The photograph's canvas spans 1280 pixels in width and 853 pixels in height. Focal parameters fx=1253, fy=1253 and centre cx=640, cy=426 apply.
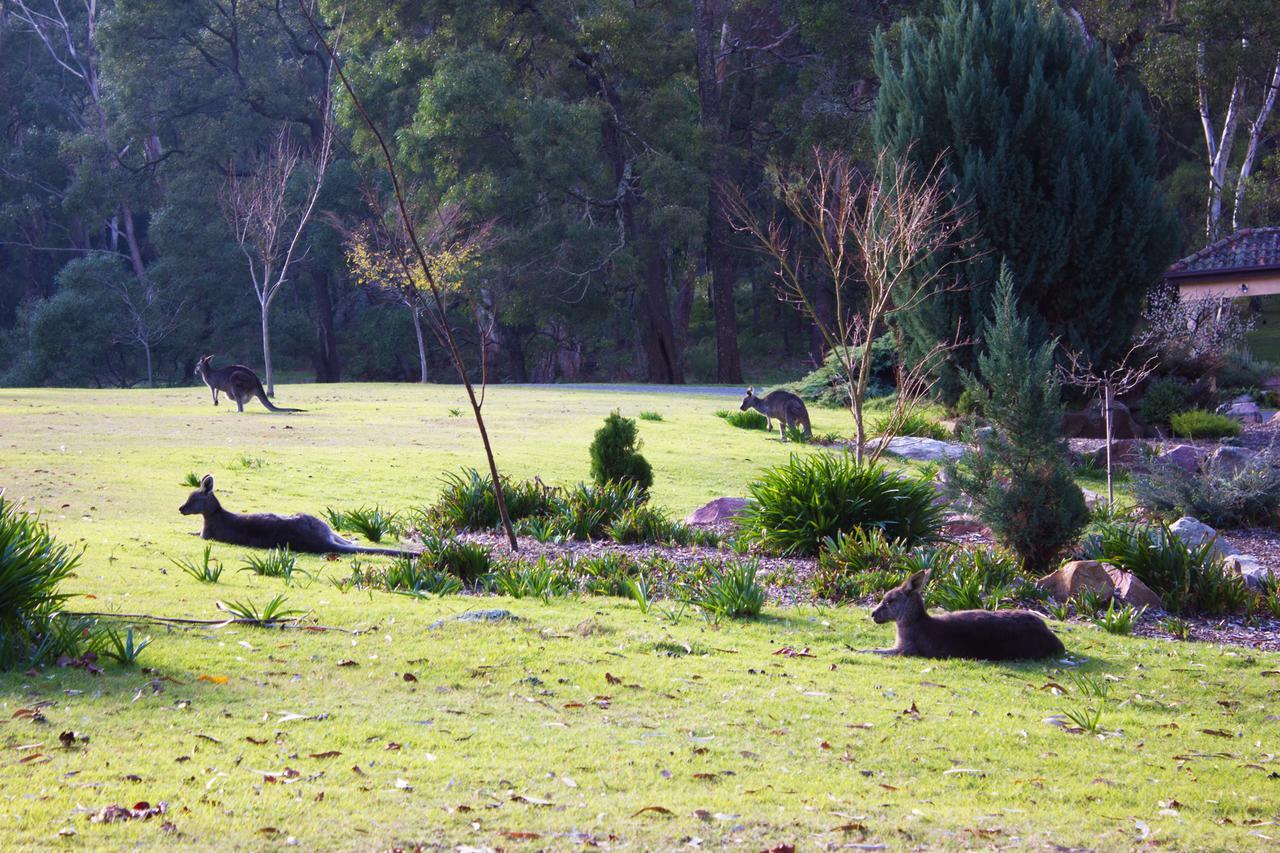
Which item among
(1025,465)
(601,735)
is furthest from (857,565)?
(601,735)

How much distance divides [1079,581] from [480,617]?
183 inches

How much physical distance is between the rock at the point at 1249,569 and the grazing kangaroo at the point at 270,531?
6.91 metres

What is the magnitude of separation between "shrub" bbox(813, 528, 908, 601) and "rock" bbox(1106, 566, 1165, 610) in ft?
5.38

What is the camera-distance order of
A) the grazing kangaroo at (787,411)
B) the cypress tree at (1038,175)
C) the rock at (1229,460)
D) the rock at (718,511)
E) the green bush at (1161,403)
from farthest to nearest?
the green bush at (1161,403), the cypress tree at (1038,175), the grazing kangaroo at (787,411), the rock at (1229,460), the rock at (718,511)

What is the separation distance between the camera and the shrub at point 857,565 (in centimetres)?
977

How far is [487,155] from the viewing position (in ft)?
135

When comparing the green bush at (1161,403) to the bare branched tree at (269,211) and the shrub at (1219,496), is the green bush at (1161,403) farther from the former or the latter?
the bare branched tree at (269,211)

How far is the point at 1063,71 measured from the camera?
23969 millimetres

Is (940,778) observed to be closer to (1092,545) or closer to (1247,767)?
(1247,767)

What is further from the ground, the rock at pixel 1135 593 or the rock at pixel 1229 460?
→ the rock at pixel 1229 460

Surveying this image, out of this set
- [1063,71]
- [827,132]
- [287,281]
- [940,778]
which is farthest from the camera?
[287,281]

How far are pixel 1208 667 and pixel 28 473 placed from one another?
38.1 feet

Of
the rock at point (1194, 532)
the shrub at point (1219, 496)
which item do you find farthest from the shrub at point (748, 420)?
the rock at point (1194, 532)

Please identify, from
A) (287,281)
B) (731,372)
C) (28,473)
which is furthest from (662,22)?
(28,473)
